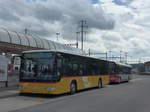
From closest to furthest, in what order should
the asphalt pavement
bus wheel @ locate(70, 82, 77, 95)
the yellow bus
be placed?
1. the asphalt pavement
2. the yellow bus
3. bus wheel @ locate(70, 82, 77, 95)

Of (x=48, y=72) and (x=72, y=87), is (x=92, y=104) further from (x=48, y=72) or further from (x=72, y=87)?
(x=72, y=87)

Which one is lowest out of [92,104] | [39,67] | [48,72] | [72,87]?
[92,104]

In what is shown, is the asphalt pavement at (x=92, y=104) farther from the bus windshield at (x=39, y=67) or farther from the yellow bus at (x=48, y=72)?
the bus windshield at (x=39, y=67)

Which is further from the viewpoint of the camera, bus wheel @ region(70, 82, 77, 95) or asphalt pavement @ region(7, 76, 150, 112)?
bus wheel @ region(70, 82, 77, 95)

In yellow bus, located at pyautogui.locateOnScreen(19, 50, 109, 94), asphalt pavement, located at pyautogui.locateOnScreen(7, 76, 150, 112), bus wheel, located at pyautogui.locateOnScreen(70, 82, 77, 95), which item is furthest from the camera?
bus wheel, located at pyautogui.locateOnScreen(70, 82, 77, 95)

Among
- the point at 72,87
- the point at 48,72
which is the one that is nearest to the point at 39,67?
the point at 48,72

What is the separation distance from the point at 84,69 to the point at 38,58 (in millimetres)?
5088

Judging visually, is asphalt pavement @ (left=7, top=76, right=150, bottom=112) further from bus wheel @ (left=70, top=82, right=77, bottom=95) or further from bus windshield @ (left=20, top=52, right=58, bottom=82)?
bus windshield @ (left=20, top=52, right=58, bottom=82)

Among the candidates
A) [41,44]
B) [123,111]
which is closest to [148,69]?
[41,44]

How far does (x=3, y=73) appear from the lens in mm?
18594

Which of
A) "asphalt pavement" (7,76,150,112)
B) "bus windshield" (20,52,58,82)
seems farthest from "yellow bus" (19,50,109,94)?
"asphalt pavement" (7,76,150,112)

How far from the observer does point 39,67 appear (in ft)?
50.6

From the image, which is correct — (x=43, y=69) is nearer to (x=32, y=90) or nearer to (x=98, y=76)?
(x=32, y=90)

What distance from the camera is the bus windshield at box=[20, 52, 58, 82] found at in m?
15.1
